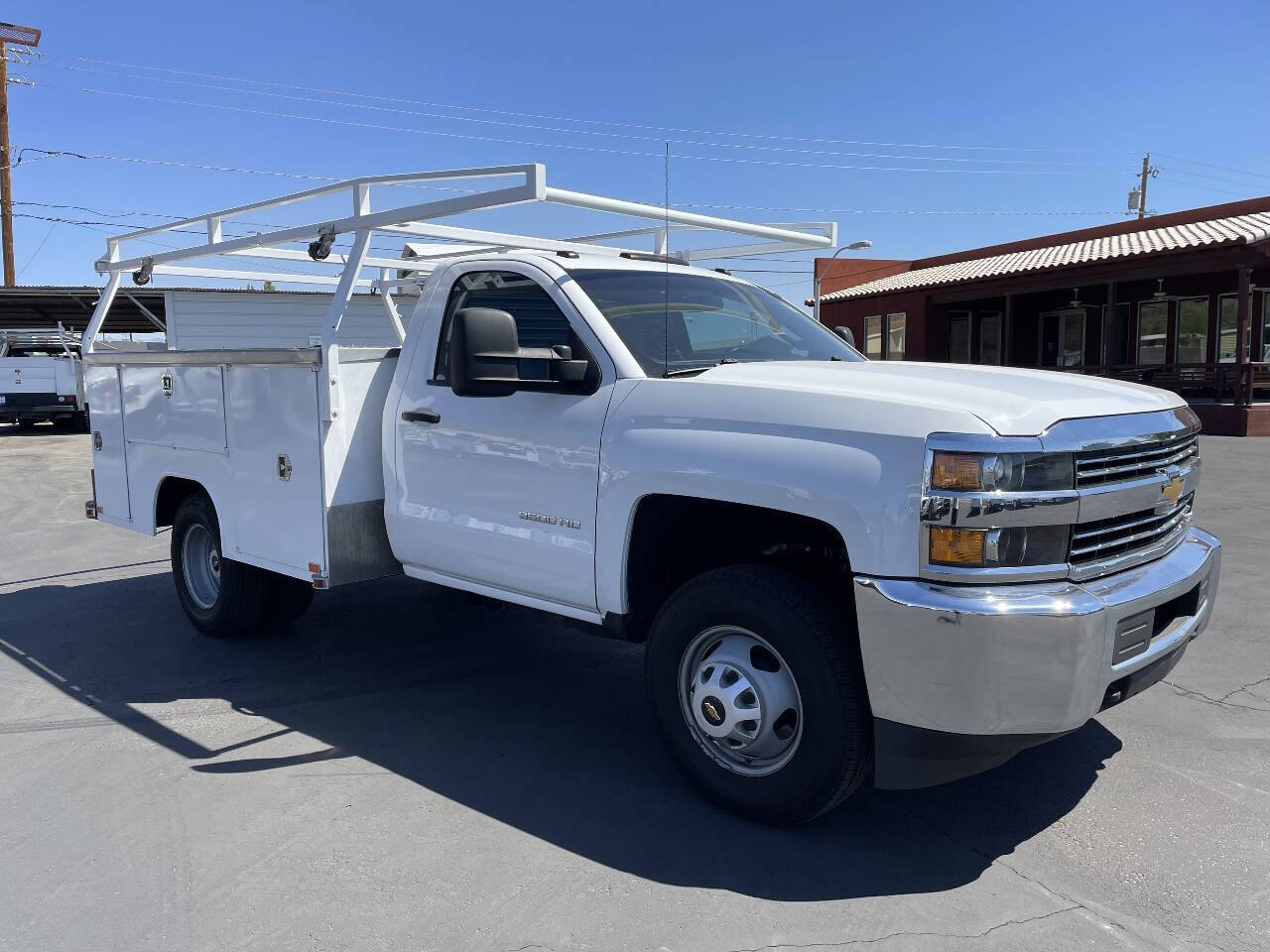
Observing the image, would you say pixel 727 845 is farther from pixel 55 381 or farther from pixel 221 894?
pixel 55 381

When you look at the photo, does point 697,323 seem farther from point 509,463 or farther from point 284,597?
point 284,597

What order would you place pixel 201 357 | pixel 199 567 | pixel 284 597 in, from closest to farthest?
1. pixel 201 357
2. pixel 284 597
3. pixel 199 567

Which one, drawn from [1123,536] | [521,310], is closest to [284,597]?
[521,310]

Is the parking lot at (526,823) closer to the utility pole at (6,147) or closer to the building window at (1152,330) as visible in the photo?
the building window at (1152,330)

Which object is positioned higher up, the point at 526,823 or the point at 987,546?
the point at 987,546

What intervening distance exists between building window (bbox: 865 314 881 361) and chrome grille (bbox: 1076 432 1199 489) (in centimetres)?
2730

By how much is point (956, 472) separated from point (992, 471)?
111mm

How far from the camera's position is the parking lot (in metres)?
3.13

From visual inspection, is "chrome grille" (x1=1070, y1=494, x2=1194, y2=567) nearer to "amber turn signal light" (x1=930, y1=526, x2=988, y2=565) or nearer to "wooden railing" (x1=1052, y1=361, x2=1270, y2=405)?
"amber turn signal light" (x1=930, y1=526, x2=988, y2=565)

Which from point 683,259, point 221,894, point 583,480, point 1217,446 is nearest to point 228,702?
point 221,894

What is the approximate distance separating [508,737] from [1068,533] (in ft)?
8.49

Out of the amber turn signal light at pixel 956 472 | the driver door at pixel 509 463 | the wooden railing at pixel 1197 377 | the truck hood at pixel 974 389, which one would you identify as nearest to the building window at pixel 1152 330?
the wooden railing at pixel 1197 377

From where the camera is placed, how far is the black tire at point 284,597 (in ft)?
20.1

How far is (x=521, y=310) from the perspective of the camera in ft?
15.3
